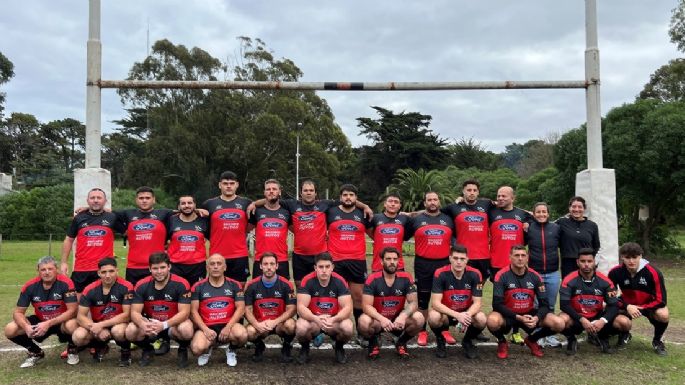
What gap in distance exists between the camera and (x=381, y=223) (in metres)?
6.52

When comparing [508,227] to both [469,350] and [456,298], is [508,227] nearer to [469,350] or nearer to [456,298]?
[456,298]

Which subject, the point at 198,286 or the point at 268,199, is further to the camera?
the point at 268,199

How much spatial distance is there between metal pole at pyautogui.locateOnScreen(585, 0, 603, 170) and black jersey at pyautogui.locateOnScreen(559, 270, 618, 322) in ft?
5.25

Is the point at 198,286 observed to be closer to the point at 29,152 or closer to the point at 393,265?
the point at 393,265

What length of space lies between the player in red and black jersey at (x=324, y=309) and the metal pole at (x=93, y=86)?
3.15m

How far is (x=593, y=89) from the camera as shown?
6734 millimetres

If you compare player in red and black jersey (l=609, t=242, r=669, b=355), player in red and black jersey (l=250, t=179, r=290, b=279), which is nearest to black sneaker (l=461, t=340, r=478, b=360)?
player in red and black jersey (l=609, t=242, r=669, b=355)

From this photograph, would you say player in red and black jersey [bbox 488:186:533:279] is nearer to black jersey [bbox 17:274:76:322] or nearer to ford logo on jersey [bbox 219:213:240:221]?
ford logo on jersey [bbox 219:213:240:221]

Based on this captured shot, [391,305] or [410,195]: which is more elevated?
[410,195]

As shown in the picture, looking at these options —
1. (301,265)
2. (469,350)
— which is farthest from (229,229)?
(469,350)

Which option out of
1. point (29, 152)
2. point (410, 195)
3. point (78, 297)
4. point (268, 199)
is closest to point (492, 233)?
point (268, 199)

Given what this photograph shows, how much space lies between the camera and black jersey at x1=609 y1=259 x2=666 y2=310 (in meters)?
5.92

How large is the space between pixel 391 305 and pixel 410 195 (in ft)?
88.7

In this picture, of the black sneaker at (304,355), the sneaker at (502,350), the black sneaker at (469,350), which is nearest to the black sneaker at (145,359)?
the black sneaker at (304,355)
